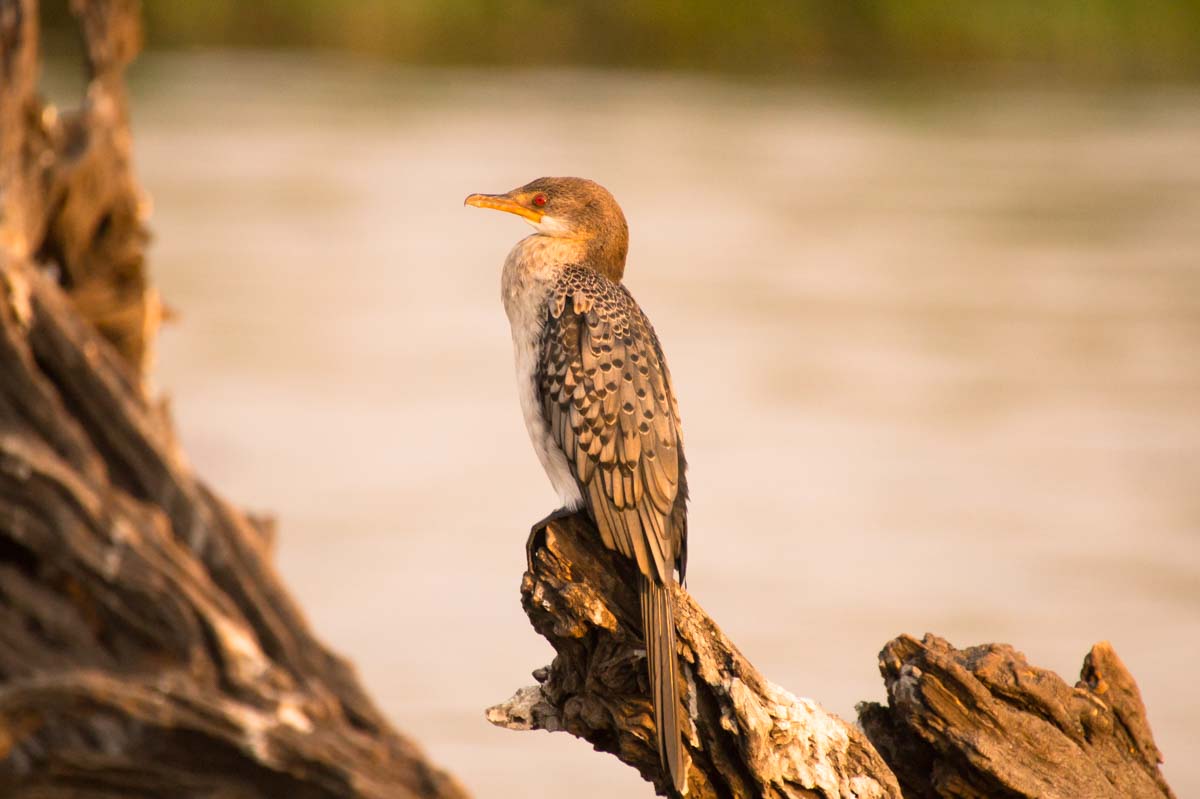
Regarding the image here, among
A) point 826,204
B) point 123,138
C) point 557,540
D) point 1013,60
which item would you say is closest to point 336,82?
point 826,204

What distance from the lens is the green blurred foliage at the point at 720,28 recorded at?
856 inches

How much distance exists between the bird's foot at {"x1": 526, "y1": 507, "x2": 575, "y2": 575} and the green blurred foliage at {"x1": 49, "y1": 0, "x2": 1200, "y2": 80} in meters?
18.6

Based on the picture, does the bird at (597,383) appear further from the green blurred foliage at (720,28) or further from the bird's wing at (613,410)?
the green blurred foliage at (720,28)

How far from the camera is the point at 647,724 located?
320 centimetres

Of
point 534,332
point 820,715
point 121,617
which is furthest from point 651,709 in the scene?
point 121,617

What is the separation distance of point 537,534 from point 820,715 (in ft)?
2.31

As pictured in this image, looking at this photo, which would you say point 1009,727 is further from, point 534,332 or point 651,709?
point 534,332

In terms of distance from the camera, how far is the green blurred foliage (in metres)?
21.8

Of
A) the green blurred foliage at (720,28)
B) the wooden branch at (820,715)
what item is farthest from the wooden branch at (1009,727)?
the green blurred foliage at (720,28)

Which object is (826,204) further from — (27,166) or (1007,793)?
(1007,793)

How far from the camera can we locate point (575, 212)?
11.4ft

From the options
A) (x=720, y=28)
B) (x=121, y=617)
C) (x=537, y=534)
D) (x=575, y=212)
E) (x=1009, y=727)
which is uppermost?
(x=720, y=28)

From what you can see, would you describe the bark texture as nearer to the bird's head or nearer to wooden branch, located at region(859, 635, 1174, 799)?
the bird's head

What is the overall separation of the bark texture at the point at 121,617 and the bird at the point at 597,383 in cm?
203
